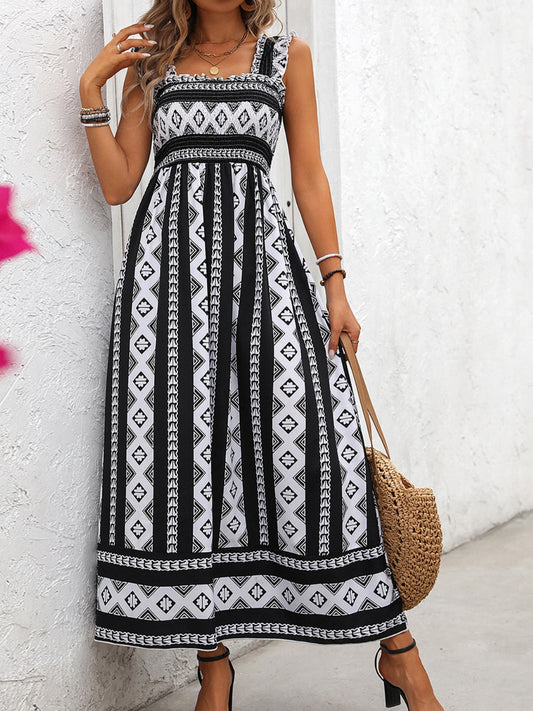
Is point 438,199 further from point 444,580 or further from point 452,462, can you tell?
point 444,580

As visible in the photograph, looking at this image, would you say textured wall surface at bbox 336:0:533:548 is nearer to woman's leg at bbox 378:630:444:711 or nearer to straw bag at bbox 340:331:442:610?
straw bag at bbox 340:331:442:610

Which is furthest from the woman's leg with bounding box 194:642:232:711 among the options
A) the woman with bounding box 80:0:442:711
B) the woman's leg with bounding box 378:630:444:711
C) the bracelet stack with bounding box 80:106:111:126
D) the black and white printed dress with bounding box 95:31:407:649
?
the bracelet stack with bounding box 80:106:111:126

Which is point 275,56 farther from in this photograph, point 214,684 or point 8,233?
point 214,684

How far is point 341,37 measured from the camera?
359cm

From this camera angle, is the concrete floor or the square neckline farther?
the concrete floor

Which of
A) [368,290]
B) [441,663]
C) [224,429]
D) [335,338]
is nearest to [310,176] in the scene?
[335,338]

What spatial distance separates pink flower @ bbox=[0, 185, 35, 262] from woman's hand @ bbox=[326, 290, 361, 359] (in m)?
0.78

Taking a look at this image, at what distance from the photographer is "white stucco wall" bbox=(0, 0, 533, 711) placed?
90.1 inches

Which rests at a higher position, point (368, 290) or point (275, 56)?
point (275, 56)

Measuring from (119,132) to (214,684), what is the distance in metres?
1.45

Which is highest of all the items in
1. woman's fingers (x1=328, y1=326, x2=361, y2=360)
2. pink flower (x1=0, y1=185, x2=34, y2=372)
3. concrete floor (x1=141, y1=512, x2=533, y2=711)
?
pink flower (x1=0, y1=185, x2=34, y2=372)

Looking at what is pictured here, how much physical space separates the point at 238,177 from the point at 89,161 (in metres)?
0.39

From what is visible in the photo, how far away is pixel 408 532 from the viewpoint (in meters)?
2.41

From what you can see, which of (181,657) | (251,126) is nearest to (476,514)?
(181,657)
